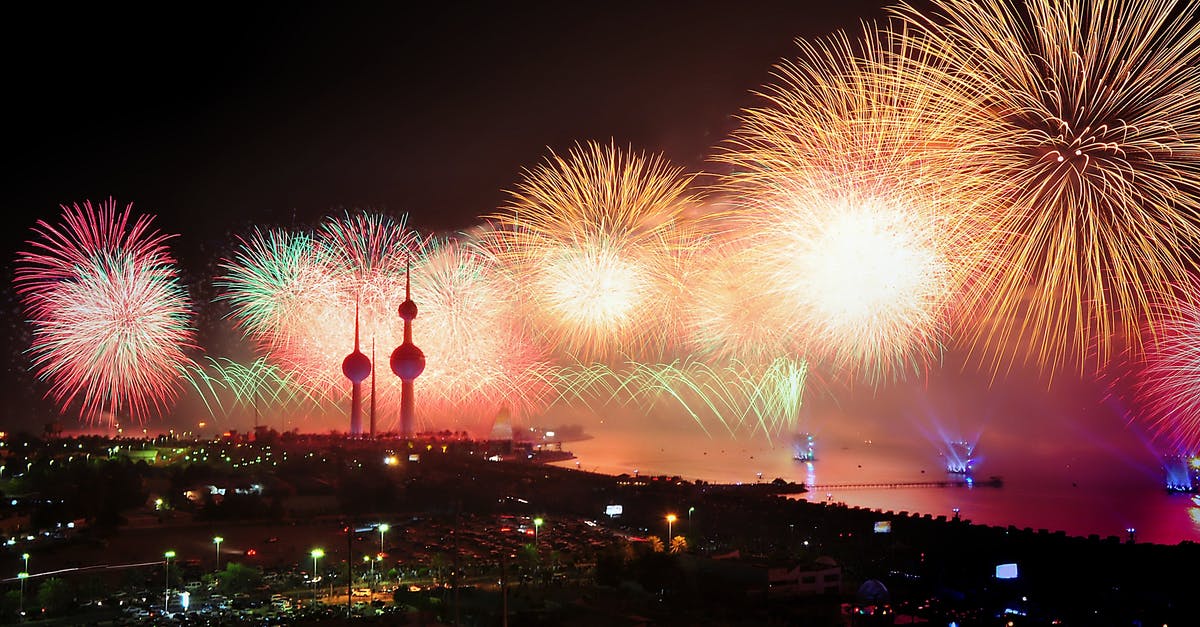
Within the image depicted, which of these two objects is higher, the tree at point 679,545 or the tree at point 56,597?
the tree at point 679,545

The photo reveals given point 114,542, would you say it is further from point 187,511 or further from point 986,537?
point 986,537

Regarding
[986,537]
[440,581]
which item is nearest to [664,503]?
[986,537]

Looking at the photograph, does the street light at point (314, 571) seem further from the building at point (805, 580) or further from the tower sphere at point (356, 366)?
the tower sphere at point (356, 366)

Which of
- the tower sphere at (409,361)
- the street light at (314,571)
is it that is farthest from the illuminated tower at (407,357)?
the street light at (314,571)

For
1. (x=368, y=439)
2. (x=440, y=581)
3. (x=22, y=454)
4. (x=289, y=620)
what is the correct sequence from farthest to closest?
1. (x=368, y=439)
2. (x=22, y=454)
3. (x=440, y=581)
4. (x=289, y=620)

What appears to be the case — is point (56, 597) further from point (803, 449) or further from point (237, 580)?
point (803, 449)

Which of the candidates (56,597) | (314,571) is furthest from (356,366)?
(56,597)
